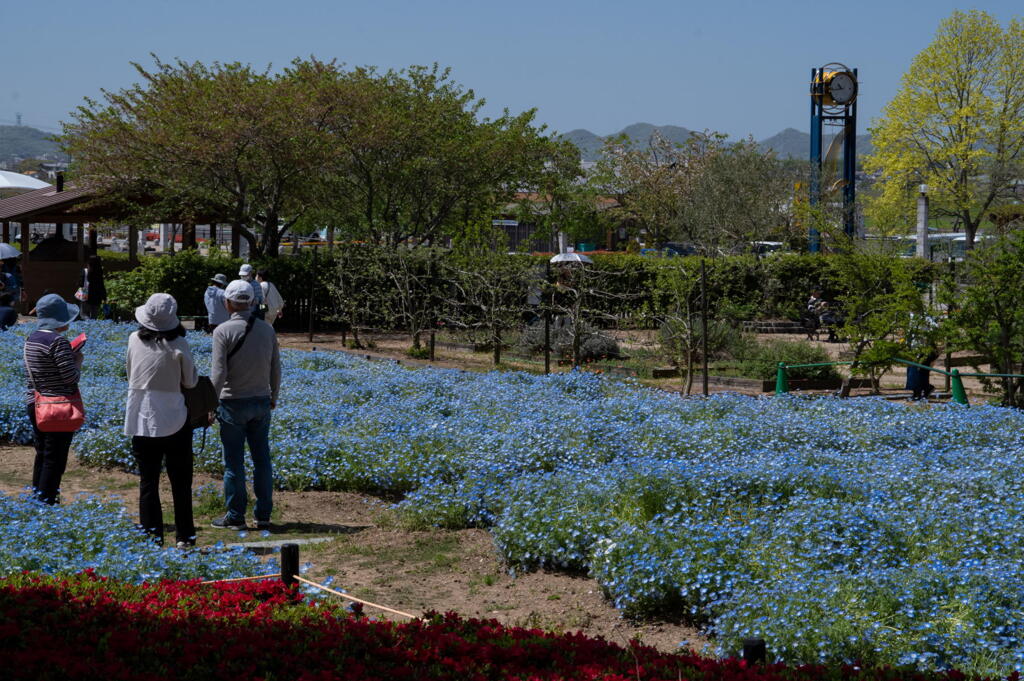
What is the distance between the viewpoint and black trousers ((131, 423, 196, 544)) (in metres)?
6.88

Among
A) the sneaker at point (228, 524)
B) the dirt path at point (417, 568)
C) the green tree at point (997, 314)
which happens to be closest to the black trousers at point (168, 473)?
the dirt path at point (417, 568)

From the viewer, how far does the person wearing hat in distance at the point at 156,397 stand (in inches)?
268

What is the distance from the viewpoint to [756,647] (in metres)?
4.46

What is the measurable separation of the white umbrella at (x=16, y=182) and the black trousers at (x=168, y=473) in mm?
25926

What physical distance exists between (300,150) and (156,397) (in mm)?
18631

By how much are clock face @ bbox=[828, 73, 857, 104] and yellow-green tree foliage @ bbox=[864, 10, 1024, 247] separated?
563 cm

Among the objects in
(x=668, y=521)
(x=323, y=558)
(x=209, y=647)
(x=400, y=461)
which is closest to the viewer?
(x=209, y=647)

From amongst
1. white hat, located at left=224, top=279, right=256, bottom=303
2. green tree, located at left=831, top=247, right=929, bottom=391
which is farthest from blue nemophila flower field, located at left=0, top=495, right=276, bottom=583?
green tree, located at left=831, top=247, right=929, bottom=391

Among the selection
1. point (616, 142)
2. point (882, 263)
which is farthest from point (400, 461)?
point (616, 142)

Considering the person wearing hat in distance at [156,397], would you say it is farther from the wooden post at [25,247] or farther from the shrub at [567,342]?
the wooden post at [25,247]

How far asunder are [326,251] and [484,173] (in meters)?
5.43

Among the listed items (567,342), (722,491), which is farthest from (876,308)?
(722,491)

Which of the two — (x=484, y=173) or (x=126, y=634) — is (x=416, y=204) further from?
(x=126, y=634)

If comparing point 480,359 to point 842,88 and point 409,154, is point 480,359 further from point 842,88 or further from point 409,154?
point 842,88
